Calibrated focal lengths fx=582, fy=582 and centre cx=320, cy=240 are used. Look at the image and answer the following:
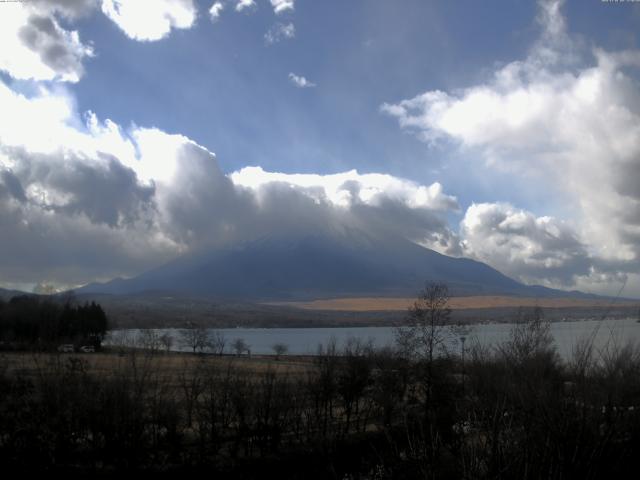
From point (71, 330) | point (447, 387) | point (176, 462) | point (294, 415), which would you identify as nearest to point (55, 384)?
point (176, 462)

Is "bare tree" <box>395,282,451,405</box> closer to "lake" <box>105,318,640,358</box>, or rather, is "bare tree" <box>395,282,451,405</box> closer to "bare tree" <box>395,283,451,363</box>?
"bare tree" <box>395,283,451,363</box>

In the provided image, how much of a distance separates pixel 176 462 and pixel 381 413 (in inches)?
540

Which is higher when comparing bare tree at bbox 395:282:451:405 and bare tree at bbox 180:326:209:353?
bare tree at bbox 395:282:451:405

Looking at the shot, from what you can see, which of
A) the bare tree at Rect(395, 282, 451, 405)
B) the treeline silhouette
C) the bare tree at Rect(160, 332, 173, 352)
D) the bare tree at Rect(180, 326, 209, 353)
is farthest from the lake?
the treeline silhouette

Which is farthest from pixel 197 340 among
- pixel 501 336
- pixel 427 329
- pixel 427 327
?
pixel 427 329

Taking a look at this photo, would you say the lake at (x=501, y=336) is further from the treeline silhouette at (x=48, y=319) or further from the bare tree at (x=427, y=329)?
the treeline silhouette at (x=48, y=319)

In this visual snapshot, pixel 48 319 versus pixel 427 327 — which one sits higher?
pixel 427 327

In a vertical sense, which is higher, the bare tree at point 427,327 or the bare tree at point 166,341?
the bare tree at point 427,327

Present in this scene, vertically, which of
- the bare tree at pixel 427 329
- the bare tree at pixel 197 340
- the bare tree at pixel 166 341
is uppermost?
the bare tree at pixel 427 329

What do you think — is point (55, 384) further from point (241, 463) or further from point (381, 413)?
point (381, 413)

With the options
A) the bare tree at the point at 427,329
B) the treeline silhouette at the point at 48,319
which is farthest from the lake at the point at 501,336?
the treeline silhouette at the point at 48,319

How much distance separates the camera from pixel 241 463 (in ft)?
76.5

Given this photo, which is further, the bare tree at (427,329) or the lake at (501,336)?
the bare tree at (427,329)

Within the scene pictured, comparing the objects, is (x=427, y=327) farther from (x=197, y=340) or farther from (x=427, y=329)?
(x=197, y=340)
